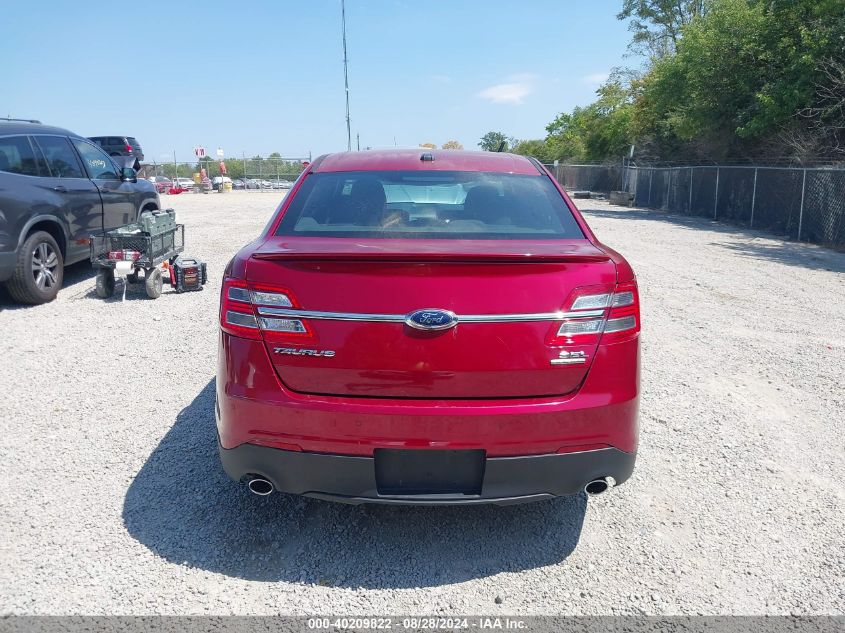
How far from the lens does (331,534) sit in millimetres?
3111

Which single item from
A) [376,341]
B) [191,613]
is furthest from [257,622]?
[376,341]

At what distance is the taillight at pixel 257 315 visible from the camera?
257cm

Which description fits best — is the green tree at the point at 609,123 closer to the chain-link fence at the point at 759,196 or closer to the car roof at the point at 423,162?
the chain-link fence at the point at 759,196

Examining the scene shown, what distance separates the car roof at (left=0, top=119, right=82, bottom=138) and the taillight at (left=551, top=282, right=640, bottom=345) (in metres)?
7.13

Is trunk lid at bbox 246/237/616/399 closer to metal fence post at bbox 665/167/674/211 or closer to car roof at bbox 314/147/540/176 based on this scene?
car roof at bbox 314/147/540/176

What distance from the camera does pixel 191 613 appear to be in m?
2.52

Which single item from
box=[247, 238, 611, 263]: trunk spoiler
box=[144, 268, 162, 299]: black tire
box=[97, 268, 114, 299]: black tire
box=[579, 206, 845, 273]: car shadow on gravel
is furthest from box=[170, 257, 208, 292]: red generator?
box=[579, 206, 845, 273]: car shadow on gravel

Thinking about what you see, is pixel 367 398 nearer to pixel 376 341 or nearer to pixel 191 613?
pixel 376 341

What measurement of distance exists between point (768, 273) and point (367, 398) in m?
10.1

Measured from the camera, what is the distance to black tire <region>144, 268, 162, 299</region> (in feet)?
25.3

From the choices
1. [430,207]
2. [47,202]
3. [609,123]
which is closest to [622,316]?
[430,207]

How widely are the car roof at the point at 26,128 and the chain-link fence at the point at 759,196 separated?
48.6ft

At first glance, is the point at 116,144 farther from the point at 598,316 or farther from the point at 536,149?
the point at 536,149

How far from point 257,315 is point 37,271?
5.97 metres
